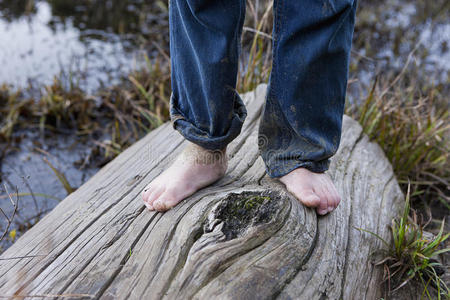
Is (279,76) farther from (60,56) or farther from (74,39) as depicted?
(74,39)

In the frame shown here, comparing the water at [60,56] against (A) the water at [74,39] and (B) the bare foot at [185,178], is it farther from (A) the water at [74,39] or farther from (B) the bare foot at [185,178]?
(B) the bare foot at [185,178]

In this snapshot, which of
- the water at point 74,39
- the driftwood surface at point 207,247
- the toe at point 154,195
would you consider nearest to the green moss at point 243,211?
the driftwood surface at point 207,247

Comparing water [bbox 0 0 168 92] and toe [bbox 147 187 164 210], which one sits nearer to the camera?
toe [bbox 147 187 164 210]

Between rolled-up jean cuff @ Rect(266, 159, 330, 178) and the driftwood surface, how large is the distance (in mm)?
47

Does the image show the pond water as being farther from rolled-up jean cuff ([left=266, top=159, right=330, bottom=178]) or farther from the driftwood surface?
rolled-up jean cuff ([left=266, top=159, right=330, bottom=178])

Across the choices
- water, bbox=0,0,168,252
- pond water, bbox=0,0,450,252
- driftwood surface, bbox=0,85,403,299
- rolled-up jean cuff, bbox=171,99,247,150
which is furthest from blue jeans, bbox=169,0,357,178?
pond water, bbox=0,0,450,252

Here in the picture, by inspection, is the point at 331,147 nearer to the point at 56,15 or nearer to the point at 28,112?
the point at 28,112

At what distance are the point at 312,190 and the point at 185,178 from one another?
0.48 m

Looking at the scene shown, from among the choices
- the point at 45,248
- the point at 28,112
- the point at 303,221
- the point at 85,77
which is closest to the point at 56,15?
the point at 85,77

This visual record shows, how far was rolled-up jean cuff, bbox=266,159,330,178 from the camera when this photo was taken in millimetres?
1498

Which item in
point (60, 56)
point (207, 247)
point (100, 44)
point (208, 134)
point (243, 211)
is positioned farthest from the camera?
point (100, 44)

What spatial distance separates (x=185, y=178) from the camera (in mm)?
1509

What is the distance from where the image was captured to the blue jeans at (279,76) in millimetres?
1280

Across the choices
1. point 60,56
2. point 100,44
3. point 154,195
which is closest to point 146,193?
point 154,195
